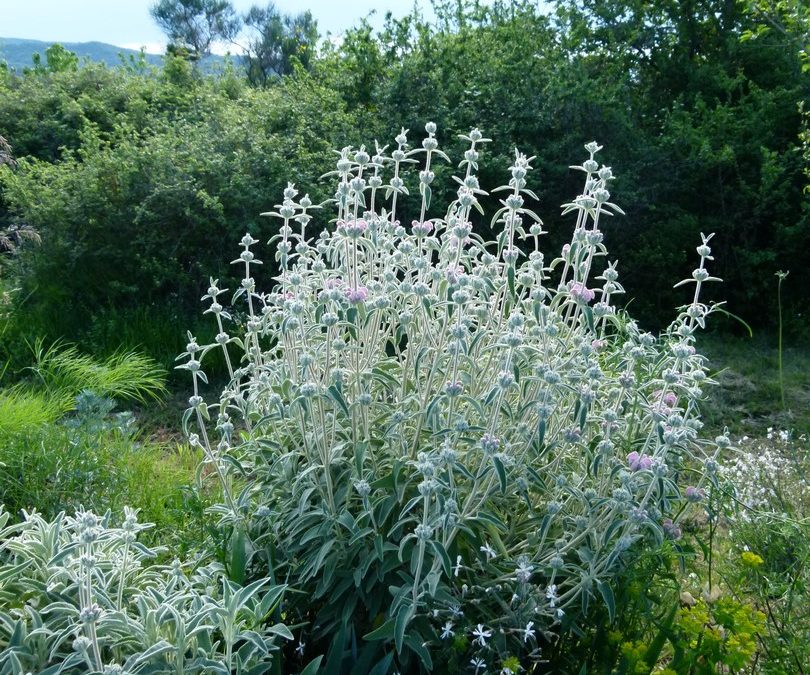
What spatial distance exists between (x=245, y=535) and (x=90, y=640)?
86 cm

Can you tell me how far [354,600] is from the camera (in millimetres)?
2541

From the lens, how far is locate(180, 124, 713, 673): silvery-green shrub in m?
2.42

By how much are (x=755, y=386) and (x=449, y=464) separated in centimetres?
410

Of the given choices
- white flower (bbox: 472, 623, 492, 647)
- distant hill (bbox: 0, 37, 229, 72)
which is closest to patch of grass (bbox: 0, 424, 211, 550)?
white flower (bbox: 472, 623, 492, 647)

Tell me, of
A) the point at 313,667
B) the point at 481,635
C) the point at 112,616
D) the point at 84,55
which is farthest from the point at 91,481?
the point at 84,55

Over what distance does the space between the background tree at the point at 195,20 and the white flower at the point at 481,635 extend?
26.8 metres

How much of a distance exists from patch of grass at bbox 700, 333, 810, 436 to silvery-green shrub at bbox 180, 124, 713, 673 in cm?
217

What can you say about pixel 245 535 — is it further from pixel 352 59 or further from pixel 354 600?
pixel 352 59

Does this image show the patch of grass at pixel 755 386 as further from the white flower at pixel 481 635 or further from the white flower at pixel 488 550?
the white flower at pixel 481 635

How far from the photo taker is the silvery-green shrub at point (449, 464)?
2416 mm

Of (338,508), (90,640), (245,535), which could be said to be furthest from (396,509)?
(90,640)

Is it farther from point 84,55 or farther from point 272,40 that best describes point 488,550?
point 272,40

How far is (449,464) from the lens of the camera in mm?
2295

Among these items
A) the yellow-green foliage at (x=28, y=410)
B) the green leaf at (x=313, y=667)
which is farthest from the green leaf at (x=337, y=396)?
the yellow-green foliage at (x=28, y=410)
